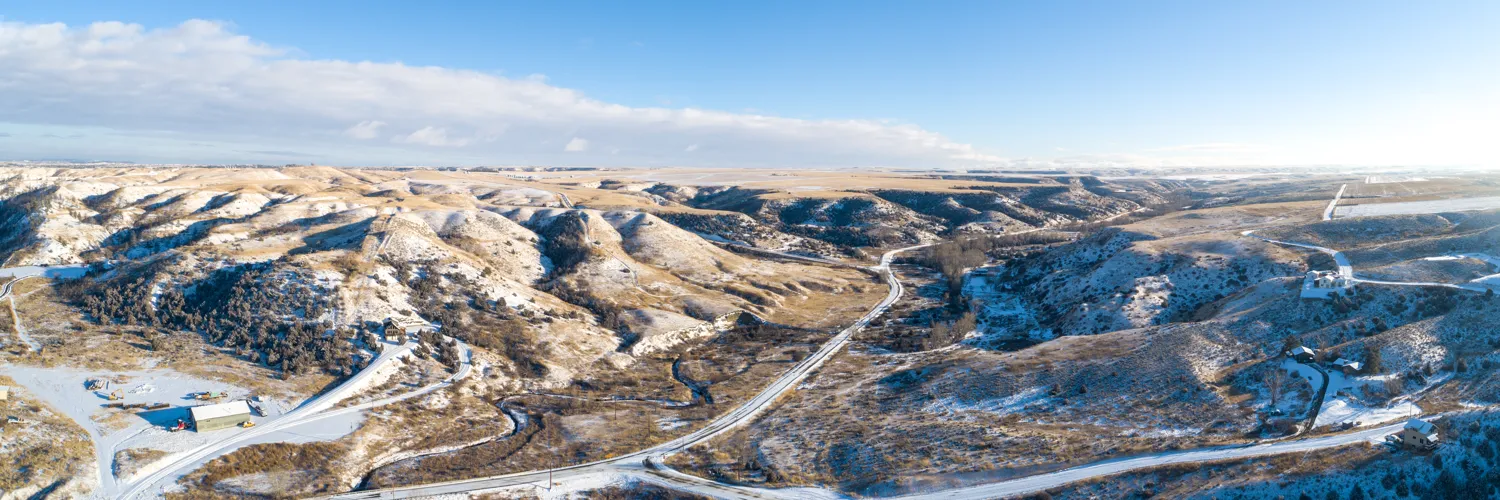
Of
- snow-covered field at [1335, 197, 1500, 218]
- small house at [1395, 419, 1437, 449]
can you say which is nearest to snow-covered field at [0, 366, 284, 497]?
small house at [1395, 419, 1437, 449]

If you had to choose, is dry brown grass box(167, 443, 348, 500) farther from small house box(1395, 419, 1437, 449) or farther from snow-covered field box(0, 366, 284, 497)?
small house box(1395, 419, 1437, 449)

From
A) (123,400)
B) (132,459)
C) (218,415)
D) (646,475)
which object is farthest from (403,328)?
(646,475)

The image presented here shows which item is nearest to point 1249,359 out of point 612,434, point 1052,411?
point 1052,411

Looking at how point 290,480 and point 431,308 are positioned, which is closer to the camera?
point 290,480

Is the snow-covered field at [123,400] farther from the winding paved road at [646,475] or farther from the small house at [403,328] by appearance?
the small house at [403,328]

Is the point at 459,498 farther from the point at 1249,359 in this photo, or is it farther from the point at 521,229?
the point at 521,229

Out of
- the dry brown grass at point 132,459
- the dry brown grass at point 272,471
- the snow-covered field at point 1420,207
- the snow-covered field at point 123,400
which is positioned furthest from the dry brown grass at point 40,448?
the snow-covered field at point 1420,207

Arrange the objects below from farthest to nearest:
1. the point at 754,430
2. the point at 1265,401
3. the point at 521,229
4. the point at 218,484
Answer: the point at 521,229
the point at 754,430
the point at 1265,401
the point at 218,484
